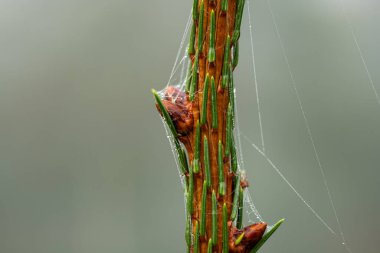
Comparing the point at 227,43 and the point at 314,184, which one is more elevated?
the point at 227,43

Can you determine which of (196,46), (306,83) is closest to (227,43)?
(196,46)

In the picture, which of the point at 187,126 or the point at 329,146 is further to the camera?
the point at 329,146

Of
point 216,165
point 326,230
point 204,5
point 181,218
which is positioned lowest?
point 326,230

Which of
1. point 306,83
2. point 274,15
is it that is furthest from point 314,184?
point 274,15

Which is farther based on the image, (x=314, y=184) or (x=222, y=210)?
(x=314, y=184)

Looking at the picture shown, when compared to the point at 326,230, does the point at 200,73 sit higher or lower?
higher

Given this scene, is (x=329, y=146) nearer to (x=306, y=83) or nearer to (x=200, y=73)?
(x=306, y=83)

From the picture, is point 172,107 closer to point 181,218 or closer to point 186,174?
point 186,174

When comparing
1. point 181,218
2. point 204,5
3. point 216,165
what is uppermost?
point 204,5
